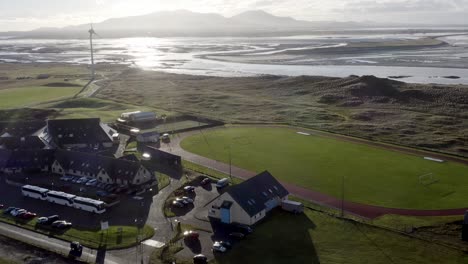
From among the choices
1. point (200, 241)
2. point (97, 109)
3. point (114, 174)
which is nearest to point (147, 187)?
point (114, 174)

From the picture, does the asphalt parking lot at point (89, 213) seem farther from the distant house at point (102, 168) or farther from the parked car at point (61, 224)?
the distant house at point (102, 168)

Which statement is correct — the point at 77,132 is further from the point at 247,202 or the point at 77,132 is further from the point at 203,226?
the point at 247,202

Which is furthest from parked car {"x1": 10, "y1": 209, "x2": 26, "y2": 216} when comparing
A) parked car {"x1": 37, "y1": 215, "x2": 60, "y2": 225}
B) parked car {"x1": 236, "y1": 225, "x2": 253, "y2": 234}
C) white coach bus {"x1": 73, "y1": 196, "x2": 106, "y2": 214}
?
parked car {"x1": 236, "y1": 225, "x2": 253, "y2": 234}

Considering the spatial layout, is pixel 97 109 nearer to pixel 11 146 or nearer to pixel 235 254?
pixel 11 146

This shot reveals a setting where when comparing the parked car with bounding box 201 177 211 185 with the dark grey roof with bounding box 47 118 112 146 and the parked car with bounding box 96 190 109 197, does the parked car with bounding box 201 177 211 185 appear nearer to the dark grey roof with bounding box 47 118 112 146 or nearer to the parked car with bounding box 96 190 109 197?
the parked car with bounding box 96 190 109 197

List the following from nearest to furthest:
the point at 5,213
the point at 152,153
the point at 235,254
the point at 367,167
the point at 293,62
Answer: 1. the point at 235,254
2. the point at 5,213
3. the point at 367,167
4. the point at 152,153
5. the point at 293,62

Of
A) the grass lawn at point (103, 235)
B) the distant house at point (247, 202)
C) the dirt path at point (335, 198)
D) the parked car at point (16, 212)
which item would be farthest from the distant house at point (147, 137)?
the grass lawn at point (103, 235)
